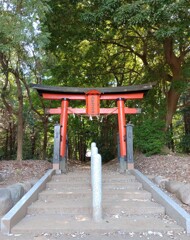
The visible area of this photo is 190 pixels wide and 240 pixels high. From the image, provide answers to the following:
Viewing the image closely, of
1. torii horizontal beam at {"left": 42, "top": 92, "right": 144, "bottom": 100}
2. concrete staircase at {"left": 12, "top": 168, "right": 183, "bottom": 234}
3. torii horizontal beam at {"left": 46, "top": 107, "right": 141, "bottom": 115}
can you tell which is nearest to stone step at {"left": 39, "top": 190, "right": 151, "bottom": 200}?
concrete staircase at {"left": 12, "top": 168, "right": 183, "bottom": 234}

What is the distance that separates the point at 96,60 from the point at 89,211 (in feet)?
29.2

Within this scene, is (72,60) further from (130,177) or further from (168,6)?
(130,177)

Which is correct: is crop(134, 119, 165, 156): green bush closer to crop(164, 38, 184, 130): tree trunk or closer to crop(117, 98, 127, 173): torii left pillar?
crop(164, 38, 184, 130): tree trunk

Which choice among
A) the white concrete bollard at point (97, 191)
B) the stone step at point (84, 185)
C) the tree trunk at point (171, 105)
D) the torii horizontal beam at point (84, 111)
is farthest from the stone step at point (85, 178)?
the tree trunk at point (171, 105)

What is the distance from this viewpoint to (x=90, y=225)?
10.9 ft

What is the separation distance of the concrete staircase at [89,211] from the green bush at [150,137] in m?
3.85

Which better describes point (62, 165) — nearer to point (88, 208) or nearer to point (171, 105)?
point (88, 208)

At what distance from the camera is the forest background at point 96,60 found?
6.12 m

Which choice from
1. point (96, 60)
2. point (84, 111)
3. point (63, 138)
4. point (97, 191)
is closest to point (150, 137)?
point (84, 111)

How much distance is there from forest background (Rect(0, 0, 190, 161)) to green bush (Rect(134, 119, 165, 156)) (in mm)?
38

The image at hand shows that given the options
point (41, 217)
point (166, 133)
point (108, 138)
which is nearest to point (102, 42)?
point (166, 133)

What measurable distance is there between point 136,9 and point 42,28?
101 inches

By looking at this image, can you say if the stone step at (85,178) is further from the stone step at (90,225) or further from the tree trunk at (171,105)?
the tree trunk at (171,105)

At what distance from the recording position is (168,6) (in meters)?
5.98
